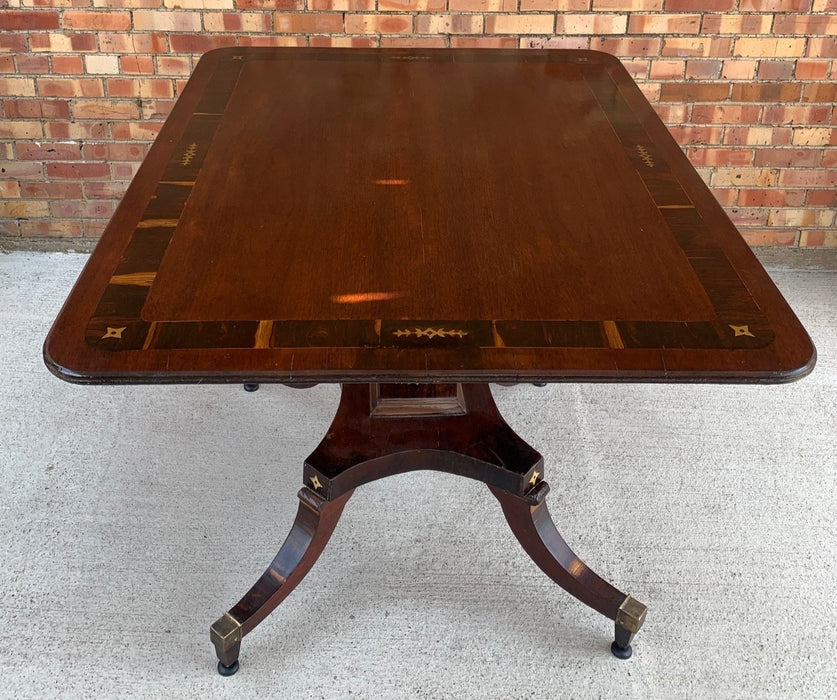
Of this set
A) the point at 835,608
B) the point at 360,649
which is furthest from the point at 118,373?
the point at 835,608

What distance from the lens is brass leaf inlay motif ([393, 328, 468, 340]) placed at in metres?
1.22

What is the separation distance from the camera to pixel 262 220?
150cm

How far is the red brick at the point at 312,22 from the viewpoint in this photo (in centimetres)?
261

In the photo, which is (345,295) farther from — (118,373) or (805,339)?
(805,339)

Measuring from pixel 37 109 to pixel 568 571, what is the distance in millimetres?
2098

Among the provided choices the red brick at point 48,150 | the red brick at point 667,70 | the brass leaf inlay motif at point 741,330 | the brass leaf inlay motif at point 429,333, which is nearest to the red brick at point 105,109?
the red brick at point 48,150

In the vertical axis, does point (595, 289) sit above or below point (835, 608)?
above

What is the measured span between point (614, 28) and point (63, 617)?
2.10 meters

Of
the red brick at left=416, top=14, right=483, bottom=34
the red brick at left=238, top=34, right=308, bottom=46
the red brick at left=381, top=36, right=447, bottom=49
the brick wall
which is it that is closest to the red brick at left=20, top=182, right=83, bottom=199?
the brick wall

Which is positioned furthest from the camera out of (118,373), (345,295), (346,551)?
(346,551)

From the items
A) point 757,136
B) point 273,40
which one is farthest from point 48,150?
point 757,136

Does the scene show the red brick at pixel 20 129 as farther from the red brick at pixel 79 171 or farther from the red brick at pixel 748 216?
the red brick at pixel 748 216

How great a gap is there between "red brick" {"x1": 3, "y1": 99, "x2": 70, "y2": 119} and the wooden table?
2.86 ft

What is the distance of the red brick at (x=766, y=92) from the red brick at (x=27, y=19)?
1994 millimetres
